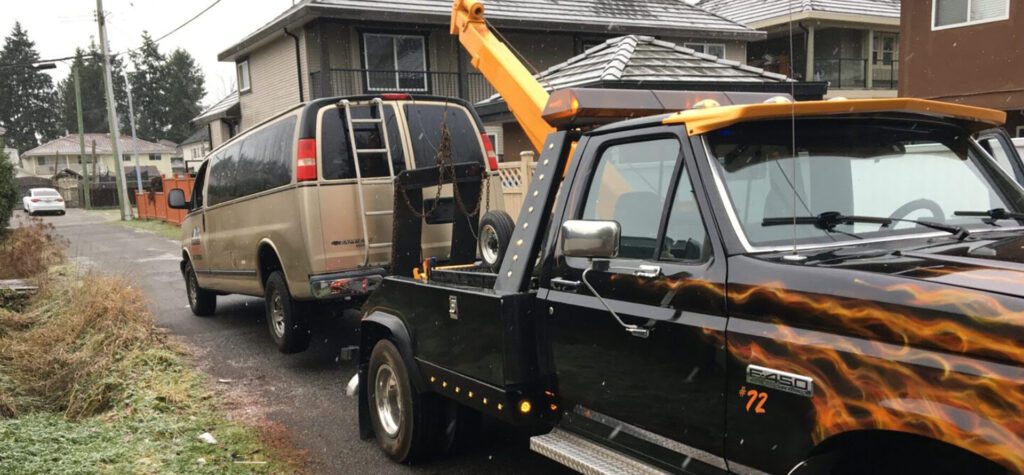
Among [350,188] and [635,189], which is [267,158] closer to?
[350,188]

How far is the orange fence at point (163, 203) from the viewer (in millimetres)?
28531

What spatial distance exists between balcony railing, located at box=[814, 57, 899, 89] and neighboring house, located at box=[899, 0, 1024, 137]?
817 centimetres

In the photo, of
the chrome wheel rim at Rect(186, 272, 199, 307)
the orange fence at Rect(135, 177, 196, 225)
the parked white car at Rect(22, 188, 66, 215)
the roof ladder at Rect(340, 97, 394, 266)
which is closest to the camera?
the roof ladder at Rect(340, 97, 394, 266)

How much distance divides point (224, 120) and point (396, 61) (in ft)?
31.7

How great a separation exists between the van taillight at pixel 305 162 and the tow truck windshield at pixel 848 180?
185 inches

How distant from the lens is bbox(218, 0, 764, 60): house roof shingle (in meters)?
20.1

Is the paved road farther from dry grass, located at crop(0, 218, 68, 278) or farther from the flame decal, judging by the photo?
the flame decal

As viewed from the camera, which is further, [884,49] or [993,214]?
[884,49]

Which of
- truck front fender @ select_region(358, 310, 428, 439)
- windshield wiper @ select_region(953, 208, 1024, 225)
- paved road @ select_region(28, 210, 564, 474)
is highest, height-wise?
windshield wiper @ select_region(953, 208, 1024, 225)

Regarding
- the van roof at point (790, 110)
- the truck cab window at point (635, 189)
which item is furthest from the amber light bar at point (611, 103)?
the van roof at point (790, 110)

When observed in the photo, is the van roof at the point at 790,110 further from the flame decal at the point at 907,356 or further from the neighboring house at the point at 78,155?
the neighboring house at the point at 78,155

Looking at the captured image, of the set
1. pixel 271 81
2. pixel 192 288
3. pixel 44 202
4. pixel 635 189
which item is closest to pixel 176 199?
pixel 192 288

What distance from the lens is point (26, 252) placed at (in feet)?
40.4

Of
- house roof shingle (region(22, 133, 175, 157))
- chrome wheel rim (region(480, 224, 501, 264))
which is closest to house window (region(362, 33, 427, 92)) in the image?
chrome wheel rim (region(480, 224, 501, 264))
